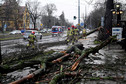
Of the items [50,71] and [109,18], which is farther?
[109,18]

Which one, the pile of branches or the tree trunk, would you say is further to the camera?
the tree trunk

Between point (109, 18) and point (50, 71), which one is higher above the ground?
point (109, 18)

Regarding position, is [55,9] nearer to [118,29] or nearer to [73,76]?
[118,29]

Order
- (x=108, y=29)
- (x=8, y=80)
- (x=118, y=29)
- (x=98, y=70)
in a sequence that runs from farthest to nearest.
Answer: (x=108, y=29), (x=118, y=29), (x=98, y=70), (x=8, y=80)

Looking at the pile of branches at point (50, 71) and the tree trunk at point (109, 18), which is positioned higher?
the tree trunk at point (109, 18)

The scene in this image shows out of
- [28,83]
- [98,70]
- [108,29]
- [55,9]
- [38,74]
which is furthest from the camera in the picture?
[55,9]

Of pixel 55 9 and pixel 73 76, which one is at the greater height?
pixel 55 9

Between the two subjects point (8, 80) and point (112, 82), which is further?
point (8, 80)

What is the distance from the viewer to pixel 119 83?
14.3 ft

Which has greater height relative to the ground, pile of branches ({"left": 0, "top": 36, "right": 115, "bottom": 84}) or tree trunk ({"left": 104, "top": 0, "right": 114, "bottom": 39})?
tree trunk ({"left": 104, "top": 0, "right": 114, "bottom": 39})

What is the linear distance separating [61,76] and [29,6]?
5592 centimetres

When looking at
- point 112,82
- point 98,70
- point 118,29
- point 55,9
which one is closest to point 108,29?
point 118,29

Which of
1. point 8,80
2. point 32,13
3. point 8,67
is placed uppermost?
point 32,13

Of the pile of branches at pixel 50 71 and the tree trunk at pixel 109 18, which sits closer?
the pile of branches at pixel 50 71
